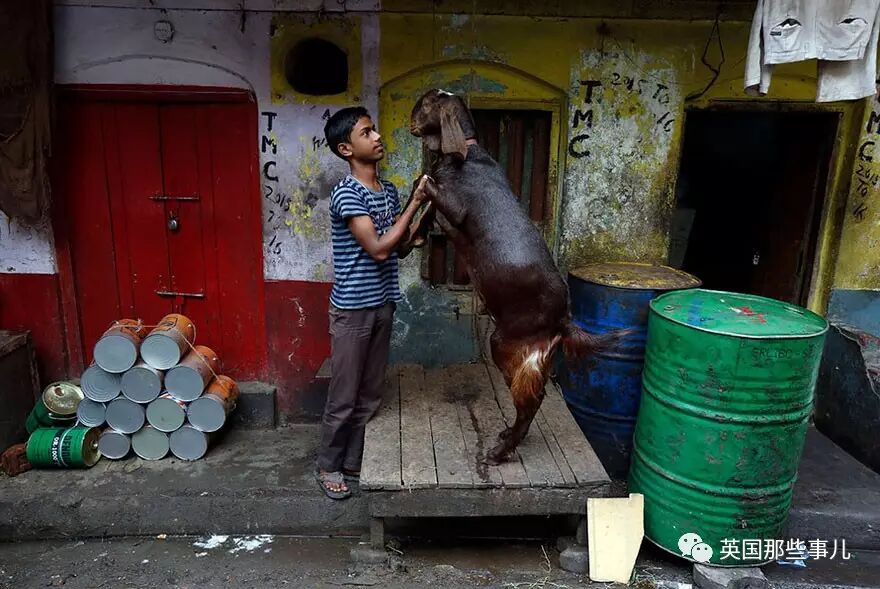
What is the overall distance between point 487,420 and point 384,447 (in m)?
0.76

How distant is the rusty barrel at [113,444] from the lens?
174 inches

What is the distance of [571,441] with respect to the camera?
3.84 meters

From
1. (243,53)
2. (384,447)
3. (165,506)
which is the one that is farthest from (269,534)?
(243,53)

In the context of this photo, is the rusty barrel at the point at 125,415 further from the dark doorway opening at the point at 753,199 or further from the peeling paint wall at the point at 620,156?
the dark doorway opening at the point at 753,199

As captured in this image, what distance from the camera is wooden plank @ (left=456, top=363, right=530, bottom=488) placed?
3.44 metres

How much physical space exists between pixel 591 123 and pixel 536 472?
8.93 ft

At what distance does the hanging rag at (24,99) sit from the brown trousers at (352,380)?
2.66m

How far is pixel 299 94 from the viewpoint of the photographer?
453cm

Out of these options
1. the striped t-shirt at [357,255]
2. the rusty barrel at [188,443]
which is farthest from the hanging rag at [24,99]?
the striped t-shirt at [357,255]

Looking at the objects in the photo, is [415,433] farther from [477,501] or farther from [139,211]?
[139,211]

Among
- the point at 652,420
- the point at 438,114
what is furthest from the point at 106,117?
the point at 652,420

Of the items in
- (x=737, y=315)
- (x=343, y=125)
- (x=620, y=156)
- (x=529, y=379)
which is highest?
(x=343, y=125)

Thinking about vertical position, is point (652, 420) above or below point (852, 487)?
above

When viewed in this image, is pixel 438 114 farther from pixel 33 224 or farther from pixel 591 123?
pixel 33 224
